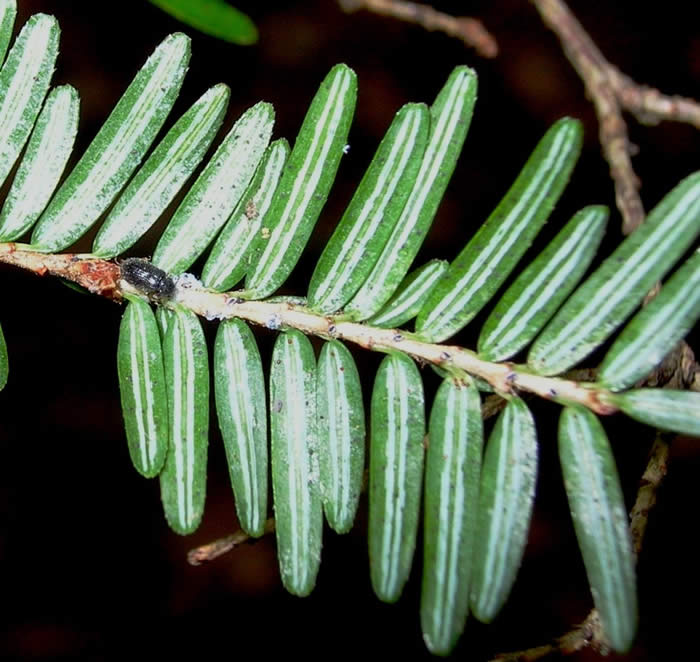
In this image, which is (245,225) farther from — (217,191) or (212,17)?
(212,17)

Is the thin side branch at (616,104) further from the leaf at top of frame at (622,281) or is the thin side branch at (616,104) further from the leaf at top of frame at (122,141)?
the leaf at top of frame at (122,141)

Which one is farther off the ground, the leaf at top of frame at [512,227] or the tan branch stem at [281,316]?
the leaf at top of frame at [512,227]

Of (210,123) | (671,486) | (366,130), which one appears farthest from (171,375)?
(671,486)

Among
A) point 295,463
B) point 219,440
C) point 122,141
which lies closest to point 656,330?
point 295,463

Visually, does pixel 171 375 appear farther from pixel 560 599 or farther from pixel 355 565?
pixel 560 599

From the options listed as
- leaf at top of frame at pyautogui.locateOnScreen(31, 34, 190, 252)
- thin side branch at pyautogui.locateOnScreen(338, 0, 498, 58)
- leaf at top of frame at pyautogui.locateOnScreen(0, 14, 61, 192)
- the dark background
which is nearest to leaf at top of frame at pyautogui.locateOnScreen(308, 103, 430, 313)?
leaf at top of frame at pyautogui.locateOnScreen(31, 34, 190, 252)

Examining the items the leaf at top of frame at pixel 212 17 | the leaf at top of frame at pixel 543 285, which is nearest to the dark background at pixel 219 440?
the leaf at top of frame at pixel 212 17

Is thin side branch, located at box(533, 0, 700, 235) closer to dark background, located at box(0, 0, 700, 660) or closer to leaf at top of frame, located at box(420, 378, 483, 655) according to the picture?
leaf at top of frame, located at box(420, 378, 483, 655)
